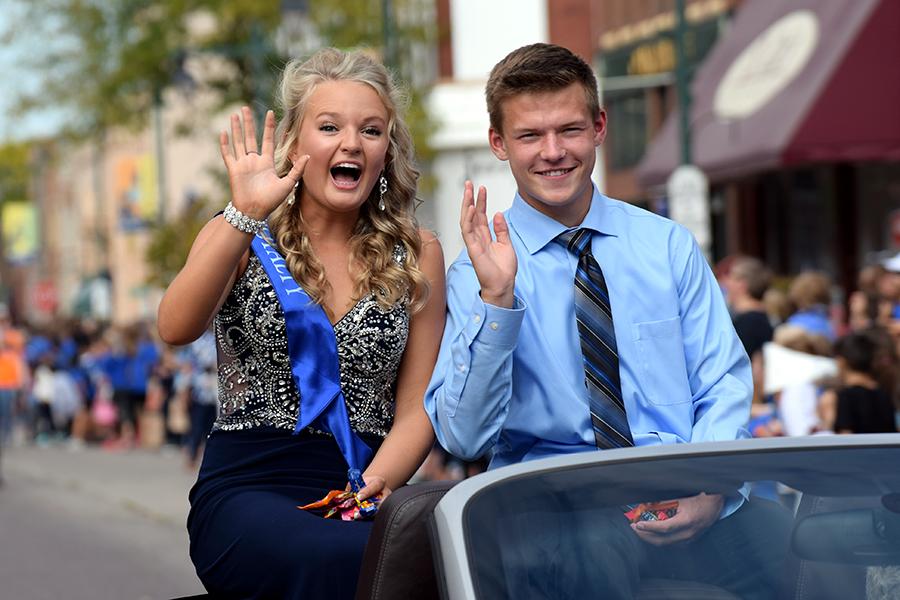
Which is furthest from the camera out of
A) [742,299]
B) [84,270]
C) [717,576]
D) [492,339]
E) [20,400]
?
[84,270]

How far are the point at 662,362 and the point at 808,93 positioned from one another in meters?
15.7

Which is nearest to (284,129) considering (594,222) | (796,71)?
(594,222)

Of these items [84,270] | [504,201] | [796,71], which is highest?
[796,71]

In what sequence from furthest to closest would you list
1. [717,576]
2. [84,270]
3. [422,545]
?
[84,270]
[422,545]
[717,576]

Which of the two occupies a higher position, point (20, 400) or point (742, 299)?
point (742, 299)

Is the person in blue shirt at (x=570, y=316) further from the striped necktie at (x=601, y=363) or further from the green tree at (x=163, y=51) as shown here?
the green tree at (x=163, y=51)

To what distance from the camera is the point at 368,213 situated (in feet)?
14.1

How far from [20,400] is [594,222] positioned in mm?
29088

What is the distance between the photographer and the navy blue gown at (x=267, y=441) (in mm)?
3656

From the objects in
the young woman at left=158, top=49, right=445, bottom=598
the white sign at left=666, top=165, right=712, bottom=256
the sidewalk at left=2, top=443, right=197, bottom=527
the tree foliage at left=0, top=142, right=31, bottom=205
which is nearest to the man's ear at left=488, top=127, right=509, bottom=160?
the young woman at left=158, top=49, right=445, bottom=598

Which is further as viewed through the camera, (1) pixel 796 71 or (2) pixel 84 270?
(2) pixel 84 270

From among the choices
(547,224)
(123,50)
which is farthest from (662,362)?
(123,50)

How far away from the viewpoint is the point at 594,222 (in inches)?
161

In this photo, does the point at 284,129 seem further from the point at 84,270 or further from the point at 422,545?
the point at 84,270
